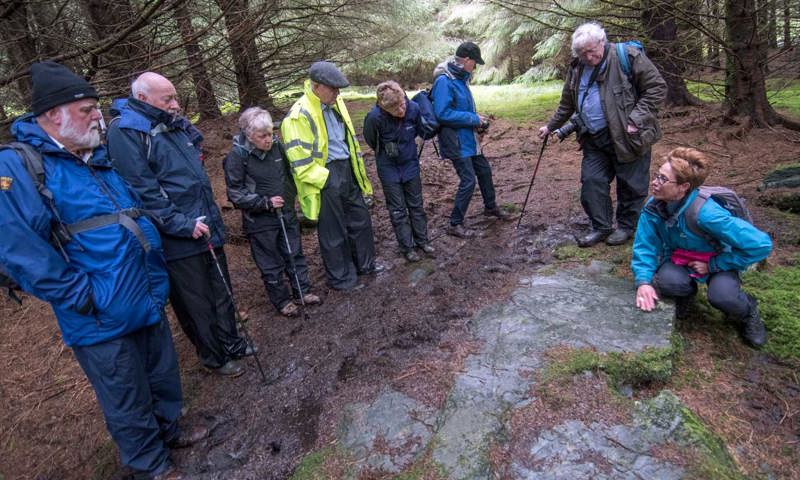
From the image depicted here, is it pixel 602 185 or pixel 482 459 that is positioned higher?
pixel 602 185

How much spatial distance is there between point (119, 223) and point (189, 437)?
5.36ft

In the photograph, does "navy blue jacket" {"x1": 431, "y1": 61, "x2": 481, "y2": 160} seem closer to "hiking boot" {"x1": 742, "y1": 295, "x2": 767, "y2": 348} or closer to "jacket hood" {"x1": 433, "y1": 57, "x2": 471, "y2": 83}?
"jacket hood" {"x1": 433, "y1": 57, "x2": 471, "y2": 83}

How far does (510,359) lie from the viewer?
3.18 meters

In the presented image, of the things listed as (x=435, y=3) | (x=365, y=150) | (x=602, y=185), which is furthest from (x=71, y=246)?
(x=435, y=3)

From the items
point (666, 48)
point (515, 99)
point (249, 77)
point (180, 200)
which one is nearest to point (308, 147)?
point (180, 200)

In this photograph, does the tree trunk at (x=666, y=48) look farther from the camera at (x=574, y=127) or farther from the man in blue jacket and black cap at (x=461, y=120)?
the man in blue jacket and black cap at (x=461, y=120)

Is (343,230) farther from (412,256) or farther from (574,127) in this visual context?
(574,127)

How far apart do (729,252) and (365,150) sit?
787 cm

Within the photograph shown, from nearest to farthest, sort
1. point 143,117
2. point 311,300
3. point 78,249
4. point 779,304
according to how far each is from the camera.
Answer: point 78,249 < point 143,117 < point 779,304 < point 311,300

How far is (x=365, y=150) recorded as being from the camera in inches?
400

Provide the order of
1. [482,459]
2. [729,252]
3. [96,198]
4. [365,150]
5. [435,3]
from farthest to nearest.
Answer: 1. [435,3]
2. [365,150]
3. [729,252]
4. [96,198]
5. [482,459]

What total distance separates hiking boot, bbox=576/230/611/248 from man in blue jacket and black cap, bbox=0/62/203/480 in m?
3.97

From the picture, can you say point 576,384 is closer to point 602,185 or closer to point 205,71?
point 602,185

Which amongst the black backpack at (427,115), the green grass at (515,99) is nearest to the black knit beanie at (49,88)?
the black backpack at (427,115)
